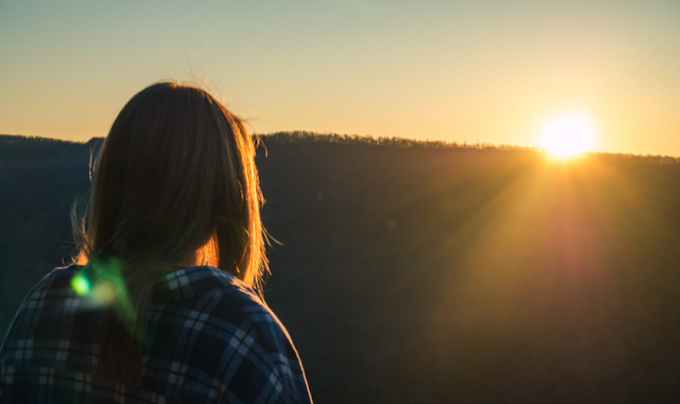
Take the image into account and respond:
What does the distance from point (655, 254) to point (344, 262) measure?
923 cm

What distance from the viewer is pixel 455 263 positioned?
13.3 meters

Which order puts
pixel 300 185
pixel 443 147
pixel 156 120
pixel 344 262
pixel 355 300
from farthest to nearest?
pixel 443 147, pixel 300 185, pixel 344 262, pixel 355 300, pixel 156 120

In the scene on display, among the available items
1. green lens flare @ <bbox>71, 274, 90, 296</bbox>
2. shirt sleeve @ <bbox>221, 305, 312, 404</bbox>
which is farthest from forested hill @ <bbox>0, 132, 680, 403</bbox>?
shirt sleeve @ <bbox>221, 305, 312, 404</bbox>

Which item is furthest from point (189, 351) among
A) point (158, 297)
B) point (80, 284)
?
point (80, 284)

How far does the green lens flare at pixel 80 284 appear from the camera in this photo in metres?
1.14

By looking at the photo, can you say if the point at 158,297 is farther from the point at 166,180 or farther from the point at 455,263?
the point at 455,263

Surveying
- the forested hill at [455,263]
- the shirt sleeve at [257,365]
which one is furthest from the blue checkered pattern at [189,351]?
the forested hill at [455,263]

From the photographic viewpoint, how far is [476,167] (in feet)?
71.3

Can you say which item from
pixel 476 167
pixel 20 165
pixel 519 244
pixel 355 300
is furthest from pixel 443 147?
pixel 20 165

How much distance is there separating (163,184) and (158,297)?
12.0 inches

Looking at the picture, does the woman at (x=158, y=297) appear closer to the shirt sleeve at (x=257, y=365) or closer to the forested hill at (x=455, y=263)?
the shirt sleeve at (x=257, y=365)

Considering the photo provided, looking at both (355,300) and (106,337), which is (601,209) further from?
(106,337)

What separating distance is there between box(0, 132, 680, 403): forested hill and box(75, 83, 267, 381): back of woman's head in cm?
219

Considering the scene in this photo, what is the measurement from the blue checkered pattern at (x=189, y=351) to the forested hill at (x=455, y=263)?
8.14 ft
